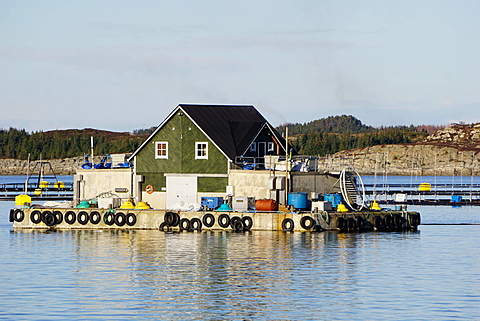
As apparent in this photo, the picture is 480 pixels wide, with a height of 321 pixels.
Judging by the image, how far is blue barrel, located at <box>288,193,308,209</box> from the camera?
193 ft

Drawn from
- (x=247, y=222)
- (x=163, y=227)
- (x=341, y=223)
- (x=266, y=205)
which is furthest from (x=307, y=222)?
(x=163, y=227)

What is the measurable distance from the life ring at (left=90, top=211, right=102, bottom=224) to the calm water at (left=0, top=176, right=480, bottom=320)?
94 cm

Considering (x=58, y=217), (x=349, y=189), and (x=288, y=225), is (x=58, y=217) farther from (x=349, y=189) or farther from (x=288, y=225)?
(x=349, y=189)

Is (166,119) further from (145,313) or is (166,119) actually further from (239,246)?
(145,313)

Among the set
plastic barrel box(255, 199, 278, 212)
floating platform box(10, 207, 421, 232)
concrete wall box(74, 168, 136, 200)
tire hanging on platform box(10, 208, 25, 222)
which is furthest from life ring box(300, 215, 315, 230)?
tire hanging on platform box(10, 208, 25, 222)

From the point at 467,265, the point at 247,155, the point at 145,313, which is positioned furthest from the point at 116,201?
the point at 145,313

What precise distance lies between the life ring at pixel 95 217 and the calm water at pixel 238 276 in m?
0.94

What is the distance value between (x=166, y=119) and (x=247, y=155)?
6388 mm

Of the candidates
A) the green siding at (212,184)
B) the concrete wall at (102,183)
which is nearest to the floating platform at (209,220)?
the green siding at (212,184)

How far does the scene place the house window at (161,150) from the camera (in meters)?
64.7

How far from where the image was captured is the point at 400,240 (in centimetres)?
5569

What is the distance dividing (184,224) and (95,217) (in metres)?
6.41

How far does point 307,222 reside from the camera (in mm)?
56531

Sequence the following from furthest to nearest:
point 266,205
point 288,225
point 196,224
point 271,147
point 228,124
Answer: point 271,147
point 228,124
point 196,224
point 266,205
point 288,225
